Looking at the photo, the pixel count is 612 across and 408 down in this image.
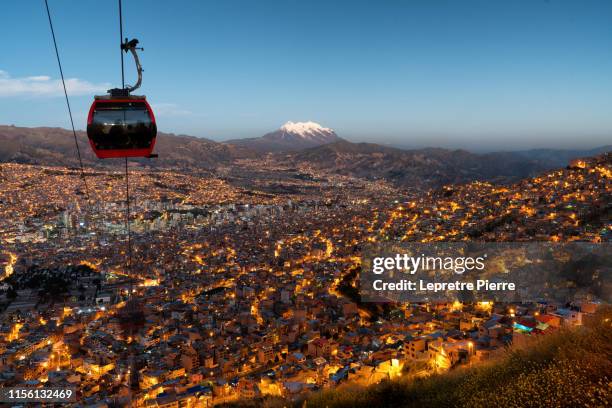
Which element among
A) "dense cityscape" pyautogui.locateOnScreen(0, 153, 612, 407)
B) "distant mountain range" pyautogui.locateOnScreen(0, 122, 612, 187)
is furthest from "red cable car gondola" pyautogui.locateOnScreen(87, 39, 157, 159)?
"distant mountain range" pyautogui.locateOnScreen(0, 122, 612, 187)

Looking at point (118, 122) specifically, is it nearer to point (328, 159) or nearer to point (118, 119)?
point (118, 119)

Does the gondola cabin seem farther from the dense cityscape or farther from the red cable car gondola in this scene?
the dense cityscape

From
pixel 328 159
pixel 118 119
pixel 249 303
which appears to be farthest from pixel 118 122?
pixel 328 159

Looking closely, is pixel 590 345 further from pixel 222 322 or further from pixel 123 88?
pixel 222 322

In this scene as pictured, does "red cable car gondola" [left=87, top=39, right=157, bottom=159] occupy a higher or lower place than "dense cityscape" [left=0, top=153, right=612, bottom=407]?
higher


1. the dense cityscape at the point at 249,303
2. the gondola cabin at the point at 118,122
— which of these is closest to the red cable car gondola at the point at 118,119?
the gondola cabin at the point at 118,122

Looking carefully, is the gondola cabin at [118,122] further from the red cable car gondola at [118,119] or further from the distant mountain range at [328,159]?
the distant mountain range at [328,159]
